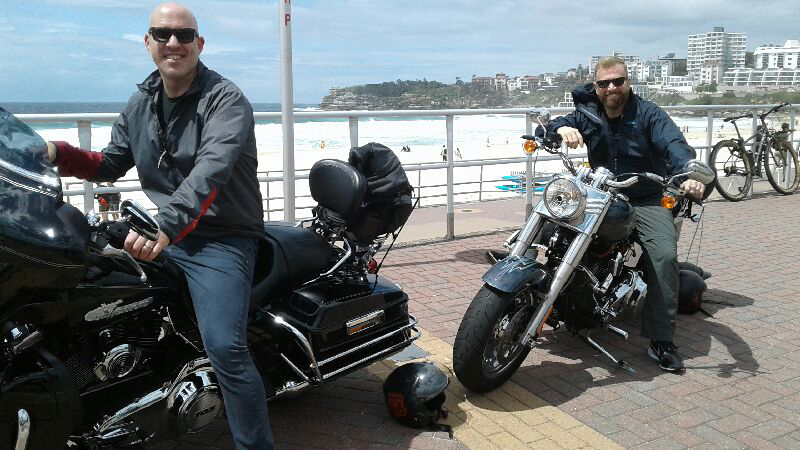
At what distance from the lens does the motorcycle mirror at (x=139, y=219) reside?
2.34 metres

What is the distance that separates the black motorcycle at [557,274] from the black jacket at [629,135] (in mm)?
248

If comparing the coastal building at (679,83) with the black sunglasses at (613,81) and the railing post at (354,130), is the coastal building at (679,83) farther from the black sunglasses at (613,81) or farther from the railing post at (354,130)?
the black sunglasses at (613,81)

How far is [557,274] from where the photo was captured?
399 centimetres

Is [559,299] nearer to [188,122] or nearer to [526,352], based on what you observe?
[526,352]

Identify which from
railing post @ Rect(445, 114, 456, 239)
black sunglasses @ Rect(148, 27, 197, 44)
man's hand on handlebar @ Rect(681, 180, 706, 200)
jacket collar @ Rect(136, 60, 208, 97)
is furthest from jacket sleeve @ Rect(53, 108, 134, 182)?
railing post @ Rect(445, 114, 456, 239)

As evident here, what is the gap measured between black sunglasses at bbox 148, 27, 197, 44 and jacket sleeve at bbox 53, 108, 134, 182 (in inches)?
19.7

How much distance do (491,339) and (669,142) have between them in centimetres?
174

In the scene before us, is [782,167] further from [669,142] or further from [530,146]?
[530,146]

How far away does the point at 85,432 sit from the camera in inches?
105

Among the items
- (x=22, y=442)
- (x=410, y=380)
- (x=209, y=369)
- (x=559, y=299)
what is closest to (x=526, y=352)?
(x=559, y=299)

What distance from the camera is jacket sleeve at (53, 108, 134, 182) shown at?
10.4 ft

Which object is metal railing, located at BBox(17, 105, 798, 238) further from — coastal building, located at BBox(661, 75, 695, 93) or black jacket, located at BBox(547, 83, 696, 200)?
coastal building, located at BBox(661, 75, 695, 93)

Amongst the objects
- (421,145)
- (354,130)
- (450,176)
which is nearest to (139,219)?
(354,130)

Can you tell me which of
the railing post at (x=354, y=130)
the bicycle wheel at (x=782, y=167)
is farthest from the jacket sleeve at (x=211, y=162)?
the bicycle wheel at (x=782, y=167)
